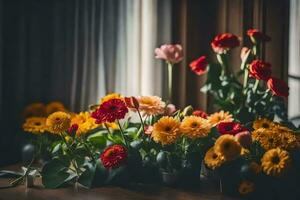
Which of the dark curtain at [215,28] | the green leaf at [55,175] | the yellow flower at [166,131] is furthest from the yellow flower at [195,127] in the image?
the dark curtain at [215,28]

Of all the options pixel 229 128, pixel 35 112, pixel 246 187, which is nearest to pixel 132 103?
pixel 229 128

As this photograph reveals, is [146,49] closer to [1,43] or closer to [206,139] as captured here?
[1,43]

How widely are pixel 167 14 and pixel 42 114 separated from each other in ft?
2.09

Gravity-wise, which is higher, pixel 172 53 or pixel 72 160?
pixel 172 53

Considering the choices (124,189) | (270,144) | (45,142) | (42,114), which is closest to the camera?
(270,144)

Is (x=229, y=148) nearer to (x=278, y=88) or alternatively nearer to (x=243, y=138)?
(x=243, y=138)

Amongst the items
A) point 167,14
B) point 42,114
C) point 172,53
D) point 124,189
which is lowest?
point 124,189

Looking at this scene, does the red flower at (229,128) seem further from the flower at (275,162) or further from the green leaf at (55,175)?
the green leaf at (55,175)

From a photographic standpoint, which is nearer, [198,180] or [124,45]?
[198,180]

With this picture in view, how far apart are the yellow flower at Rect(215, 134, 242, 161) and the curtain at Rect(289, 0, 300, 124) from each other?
2.57ft

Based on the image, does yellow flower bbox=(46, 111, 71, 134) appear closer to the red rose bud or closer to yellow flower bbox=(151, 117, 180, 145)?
the red rose bud

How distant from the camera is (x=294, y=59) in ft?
6.31

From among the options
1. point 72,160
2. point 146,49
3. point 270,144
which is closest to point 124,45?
point 146,49

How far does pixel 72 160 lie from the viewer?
4.49 ft
